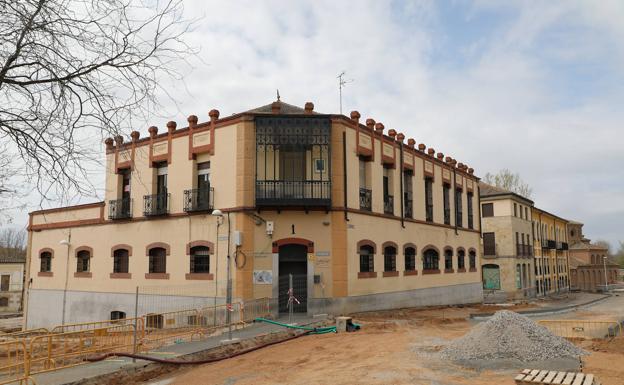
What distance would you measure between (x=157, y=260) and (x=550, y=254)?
162 feet

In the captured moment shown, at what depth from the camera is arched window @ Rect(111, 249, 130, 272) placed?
25.0 m

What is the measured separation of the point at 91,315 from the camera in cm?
2561

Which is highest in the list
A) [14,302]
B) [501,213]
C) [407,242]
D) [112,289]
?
[501,213]

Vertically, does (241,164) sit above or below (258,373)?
above

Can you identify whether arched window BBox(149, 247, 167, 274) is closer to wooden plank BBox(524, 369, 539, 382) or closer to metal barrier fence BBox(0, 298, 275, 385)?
metal barrier fence BBox(0, 298, 275, 385)

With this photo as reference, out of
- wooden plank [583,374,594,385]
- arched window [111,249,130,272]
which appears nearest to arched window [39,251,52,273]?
arched window [111,249,130,272]

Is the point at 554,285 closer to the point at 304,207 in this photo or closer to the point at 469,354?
the point at 304,207

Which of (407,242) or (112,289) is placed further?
(407,242)

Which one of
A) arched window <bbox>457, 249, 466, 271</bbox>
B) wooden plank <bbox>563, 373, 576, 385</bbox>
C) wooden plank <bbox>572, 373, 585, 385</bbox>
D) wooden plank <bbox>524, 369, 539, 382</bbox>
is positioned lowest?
wooden plank <bbox>524, 369, 539, 382</bbox>

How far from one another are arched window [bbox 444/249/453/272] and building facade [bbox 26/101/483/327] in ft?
4.79

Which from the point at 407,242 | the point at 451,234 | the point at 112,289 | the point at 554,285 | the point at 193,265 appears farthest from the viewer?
the point at 554,285

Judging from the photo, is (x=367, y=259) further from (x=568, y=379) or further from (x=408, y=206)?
(x=568, y=379)

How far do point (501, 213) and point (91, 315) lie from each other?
1401 inches

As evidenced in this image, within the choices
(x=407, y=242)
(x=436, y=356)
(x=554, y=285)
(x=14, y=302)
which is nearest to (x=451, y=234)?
(x=407, y=242)
